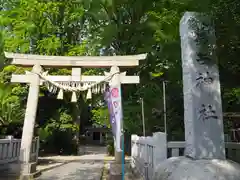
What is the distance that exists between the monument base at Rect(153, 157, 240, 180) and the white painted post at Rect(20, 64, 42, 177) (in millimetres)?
7150

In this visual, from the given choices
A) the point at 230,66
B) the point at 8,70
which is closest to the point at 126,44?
the point at 8,70

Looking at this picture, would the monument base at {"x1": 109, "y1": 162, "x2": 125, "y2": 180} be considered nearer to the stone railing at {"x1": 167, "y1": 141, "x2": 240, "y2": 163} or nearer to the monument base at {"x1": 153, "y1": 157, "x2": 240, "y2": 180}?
the stone railing at {"x1": 167, "y1": 141, "x2": 240, "y2": 163}

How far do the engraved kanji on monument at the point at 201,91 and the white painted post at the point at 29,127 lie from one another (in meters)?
7.00

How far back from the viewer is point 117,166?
986 cm

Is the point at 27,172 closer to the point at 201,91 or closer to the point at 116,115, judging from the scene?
the point at 116,115

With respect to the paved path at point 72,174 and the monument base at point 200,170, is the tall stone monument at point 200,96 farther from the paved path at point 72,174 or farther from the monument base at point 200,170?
the paved path at point 72,174

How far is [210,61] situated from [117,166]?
6.31m

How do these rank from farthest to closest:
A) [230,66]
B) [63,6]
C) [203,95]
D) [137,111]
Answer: [63,6] → [137,111] → [230,66] → [203,95]

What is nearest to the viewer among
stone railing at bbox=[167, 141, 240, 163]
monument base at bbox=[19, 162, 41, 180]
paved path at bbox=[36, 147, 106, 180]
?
stone railing at bbox=[167, 141, 240, 163]

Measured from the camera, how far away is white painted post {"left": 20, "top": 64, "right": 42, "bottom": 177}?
32.1 feet

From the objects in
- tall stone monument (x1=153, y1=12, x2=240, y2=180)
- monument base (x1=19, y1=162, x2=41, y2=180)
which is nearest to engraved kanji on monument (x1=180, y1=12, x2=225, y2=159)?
tall stone monument (x1=153, y1=12, x2=240, y2=180)

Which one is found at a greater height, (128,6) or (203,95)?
(128,6)

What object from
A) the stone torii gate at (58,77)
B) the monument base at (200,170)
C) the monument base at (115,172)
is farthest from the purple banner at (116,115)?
the monument base at (200,170)

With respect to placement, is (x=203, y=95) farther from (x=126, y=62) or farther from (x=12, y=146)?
(x=12, y=146)
